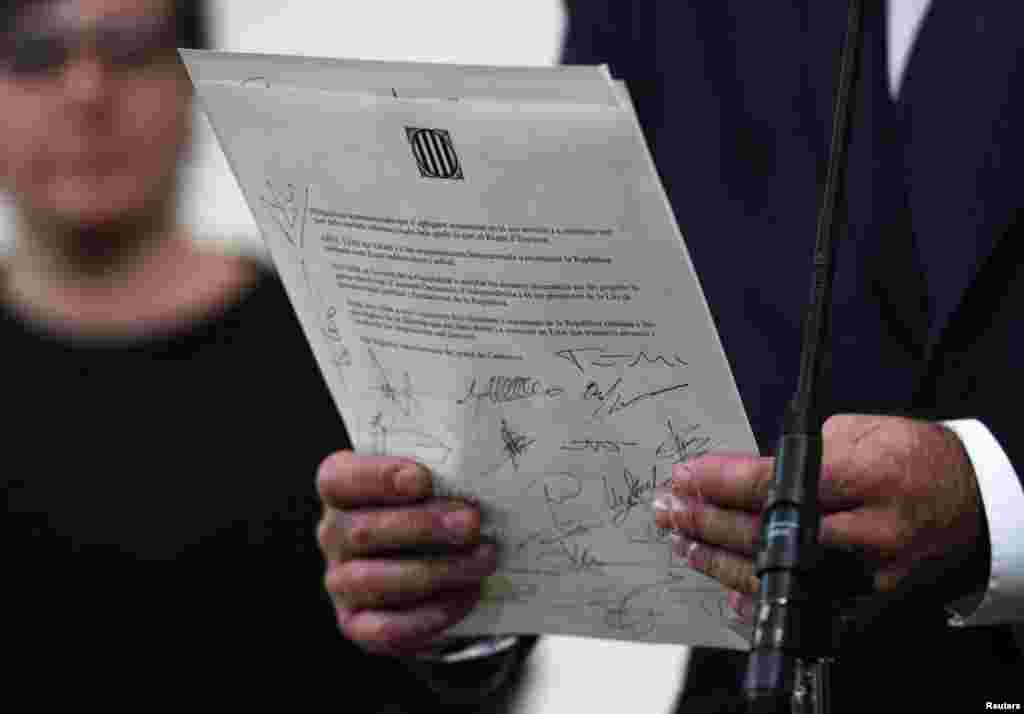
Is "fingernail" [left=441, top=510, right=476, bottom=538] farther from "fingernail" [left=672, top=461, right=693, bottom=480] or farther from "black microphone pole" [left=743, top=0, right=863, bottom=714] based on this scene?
"black microphone pole" [left=743, top=0, right=863, bottom=714]

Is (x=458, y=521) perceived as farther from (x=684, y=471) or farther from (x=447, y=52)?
(x=447, y=52)

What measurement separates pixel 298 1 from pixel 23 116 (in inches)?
17.2

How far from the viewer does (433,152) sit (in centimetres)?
92

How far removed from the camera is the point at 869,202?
1.18 m

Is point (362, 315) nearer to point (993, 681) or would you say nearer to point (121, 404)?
point (993, 681)

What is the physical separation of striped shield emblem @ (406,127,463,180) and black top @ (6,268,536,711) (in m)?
1.17

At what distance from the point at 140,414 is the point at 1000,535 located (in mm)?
1541

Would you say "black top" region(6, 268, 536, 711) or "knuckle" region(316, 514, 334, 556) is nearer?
"knuckle" region(316, 514, 334, 556)

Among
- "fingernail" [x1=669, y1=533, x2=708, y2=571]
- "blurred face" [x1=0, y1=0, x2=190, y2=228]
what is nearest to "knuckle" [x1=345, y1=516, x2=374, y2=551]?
"fingernail" [x1=669, y1=533, x2=708, y2=571]

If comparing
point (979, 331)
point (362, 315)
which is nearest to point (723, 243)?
point (979, 331)

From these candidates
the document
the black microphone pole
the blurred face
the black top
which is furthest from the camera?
the blurred face

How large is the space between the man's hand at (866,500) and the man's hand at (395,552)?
8.4 inches
